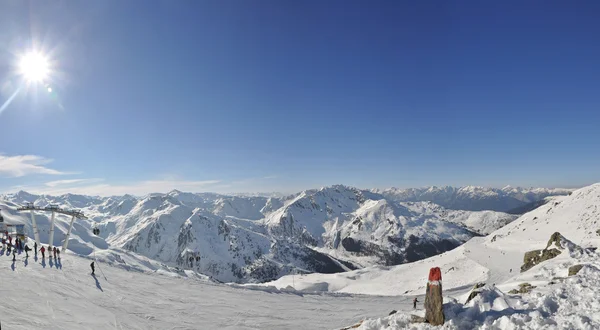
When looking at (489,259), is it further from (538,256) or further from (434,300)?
(434,300)

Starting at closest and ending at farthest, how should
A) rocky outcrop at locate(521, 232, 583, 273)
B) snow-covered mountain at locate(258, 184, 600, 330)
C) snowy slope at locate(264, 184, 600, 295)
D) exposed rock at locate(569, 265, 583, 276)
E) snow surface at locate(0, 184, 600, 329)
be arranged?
snow-covered mountain at locate(258, 184, 600, 330), snow surface at locate(0, 184, 600, 329), exposed rock at locate(569, 265, 583, 276), rocky outcrop at locate(521, 232, 583, 273), snowy slope at locate(264, 184, 600, 295)

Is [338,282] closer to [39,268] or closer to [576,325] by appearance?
[39,268]

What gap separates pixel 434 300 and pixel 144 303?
27756 mm

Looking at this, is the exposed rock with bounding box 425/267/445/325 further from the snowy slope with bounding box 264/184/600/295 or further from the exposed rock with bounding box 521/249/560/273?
the snowy slope with bounding box 264/184/600/295

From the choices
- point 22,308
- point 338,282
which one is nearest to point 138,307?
point 22,308

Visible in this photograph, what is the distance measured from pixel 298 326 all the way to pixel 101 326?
15349 millimetres

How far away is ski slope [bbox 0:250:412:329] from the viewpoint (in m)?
23.0

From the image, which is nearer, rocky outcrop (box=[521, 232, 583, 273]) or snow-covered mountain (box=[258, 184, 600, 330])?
snow-covered mountain (box=[258, 184, 600, 330])

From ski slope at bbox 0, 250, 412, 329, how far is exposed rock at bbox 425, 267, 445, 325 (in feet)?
60.0

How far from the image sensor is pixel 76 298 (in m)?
26.9

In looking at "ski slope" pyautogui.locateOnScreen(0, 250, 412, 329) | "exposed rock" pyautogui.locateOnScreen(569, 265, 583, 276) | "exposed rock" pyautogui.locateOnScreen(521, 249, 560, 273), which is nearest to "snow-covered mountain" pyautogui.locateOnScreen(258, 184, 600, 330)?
"exposed rock" pyautogui.locateOnScreen(569, 265, 583, 276)

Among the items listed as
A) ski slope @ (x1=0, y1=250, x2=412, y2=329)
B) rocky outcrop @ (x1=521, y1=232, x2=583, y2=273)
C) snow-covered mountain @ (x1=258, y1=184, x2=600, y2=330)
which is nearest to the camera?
snow-covered mountain @ (x1=258, y1=184, x2=600, y2=330)

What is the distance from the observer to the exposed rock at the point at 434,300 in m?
11.5

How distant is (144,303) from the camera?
29.5 metres
